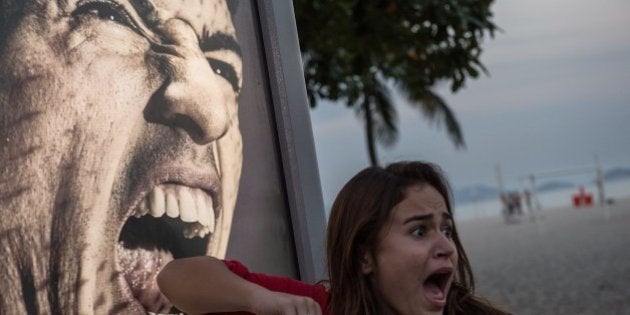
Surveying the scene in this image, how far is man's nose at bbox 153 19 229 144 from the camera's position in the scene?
345 centimetres

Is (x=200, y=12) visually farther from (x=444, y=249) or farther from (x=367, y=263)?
(x=444, y=249)

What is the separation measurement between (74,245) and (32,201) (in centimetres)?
18

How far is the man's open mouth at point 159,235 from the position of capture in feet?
10.7

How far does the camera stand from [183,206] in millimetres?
3451

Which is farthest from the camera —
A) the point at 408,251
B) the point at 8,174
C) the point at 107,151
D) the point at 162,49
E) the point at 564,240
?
the point at 564,240

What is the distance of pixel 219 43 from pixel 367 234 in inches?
44.5

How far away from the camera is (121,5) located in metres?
3.33

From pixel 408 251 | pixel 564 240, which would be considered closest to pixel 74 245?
pixel 408 251

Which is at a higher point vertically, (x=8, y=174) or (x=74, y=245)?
(x=8, y=174)

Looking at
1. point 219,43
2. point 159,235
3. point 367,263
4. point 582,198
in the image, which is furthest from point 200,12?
point 582,198

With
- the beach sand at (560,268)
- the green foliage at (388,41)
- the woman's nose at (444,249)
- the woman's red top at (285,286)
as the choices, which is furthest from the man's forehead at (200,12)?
the beach sand at (560,268)

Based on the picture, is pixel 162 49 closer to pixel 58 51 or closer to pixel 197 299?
pixel 58 51

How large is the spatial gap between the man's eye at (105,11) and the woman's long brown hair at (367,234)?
90 centimetres

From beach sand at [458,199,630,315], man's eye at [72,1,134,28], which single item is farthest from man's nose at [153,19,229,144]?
beach sand at [458,199,630,315]
